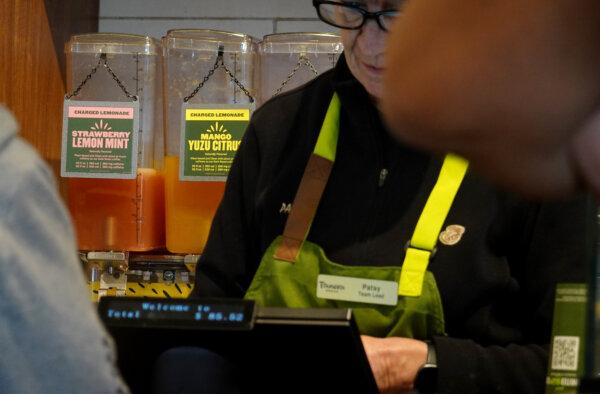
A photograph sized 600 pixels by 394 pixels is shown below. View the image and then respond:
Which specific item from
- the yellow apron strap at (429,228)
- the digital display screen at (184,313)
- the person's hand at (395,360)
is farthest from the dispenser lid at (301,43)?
the digital display screen at (184,313)

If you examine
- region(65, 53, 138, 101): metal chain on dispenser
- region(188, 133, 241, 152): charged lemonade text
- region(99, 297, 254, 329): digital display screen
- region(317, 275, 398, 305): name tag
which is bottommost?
region(317, 275, 398, 305): name tag

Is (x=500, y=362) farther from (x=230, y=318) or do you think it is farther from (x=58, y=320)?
(x=58, y=320)

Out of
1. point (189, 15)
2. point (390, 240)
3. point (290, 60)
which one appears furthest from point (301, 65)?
point (390, 240)

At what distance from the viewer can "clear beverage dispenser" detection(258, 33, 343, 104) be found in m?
2.47

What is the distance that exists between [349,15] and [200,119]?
1.98 feet

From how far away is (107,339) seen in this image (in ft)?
A: 2.42

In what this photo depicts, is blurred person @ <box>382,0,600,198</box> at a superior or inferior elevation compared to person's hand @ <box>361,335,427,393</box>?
superior

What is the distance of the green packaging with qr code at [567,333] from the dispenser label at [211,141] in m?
1.02

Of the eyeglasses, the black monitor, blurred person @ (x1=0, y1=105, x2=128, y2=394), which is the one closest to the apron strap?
the eyeglasses

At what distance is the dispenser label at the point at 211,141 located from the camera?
2346 mm

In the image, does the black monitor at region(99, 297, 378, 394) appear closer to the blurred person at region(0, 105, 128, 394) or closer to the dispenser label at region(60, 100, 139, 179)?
the blurred person at region(0, 105, 128, 394)

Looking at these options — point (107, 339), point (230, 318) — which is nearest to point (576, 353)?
point (230, 318)

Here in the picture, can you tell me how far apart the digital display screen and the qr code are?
0.46 meters

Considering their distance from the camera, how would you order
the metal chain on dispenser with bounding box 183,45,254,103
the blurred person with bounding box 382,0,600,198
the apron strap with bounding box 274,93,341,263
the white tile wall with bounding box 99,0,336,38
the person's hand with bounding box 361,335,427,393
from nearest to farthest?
the blurred person with bounding box 382,0,600,198 < the person's hand with bounding box 361,335,427,393 < the apron strap with bounding box 274,93,341,263 < the metal chain on dispenser with bounding box 183,45,254,103 < the white tile wall with bounding box 99,0,336,38
